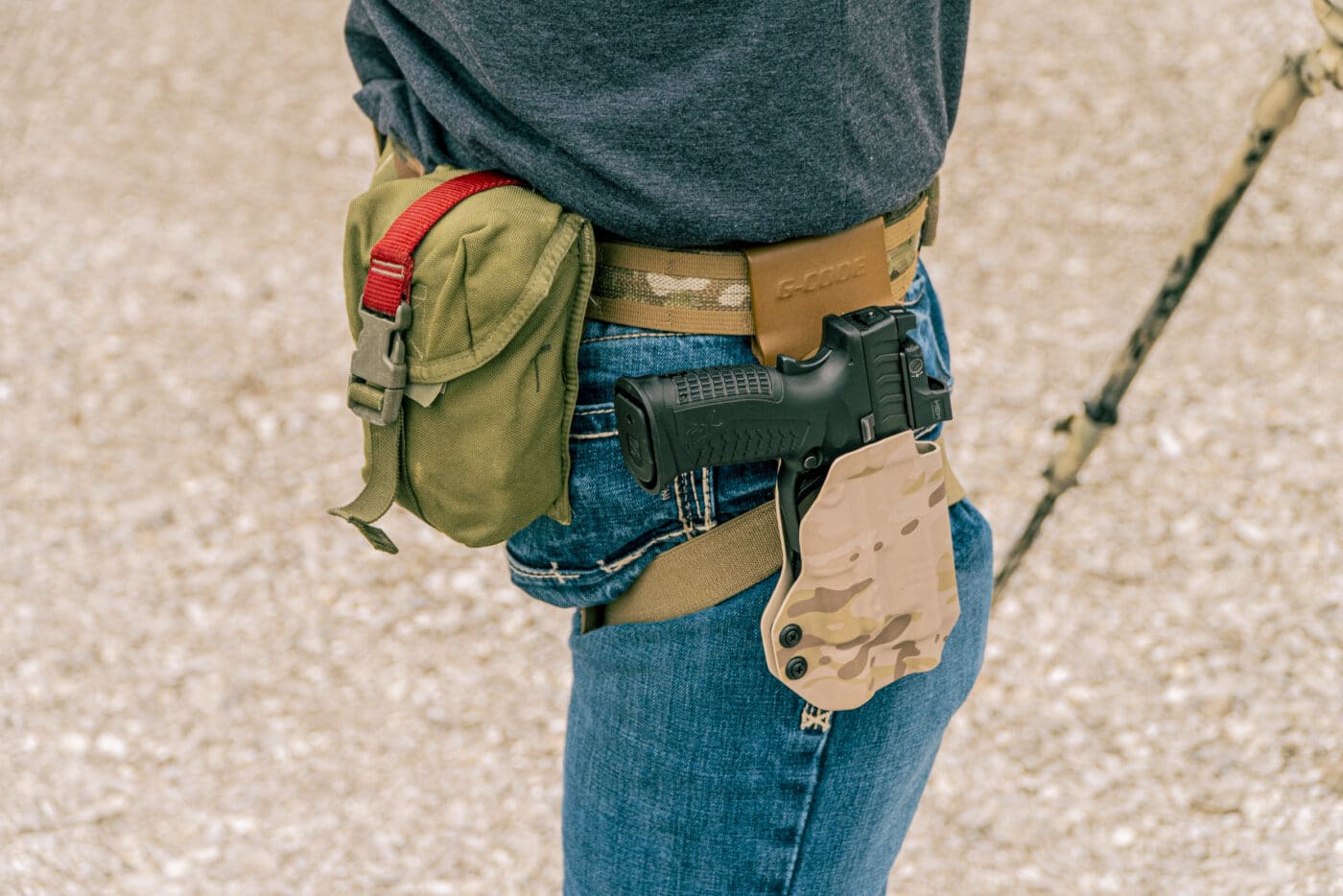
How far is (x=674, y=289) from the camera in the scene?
47.6 inches

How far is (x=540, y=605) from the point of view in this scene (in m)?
3.78

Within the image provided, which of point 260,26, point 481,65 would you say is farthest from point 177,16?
point 481,65

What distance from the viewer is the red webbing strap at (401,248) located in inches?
45.9

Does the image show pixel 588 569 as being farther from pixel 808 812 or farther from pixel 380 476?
pixel 808 812

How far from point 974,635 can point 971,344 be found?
3371 millimetres

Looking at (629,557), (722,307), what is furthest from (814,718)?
(722,307)

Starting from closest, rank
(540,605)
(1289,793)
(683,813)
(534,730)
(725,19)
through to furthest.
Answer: (725,19) → (683,813) → (1289,793) → (534,730) → (540,605)

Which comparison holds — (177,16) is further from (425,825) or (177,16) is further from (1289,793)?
(1289,793)

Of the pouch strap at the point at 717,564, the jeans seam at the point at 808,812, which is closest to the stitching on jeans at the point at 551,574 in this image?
the pouch strap at the point at 717,564

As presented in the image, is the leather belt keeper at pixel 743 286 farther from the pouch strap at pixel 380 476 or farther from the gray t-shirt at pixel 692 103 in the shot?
the pouch strap at pixel 380 476

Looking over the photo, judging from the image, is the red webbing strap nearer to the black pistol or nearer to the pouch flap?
the pouch flap

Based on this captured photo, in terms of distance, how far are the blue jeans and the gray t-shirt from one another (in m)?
0.16

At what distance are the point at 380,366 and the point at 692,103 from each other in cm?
41

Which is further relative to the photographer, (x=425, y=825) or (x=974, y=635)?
(x=425, y=825)
